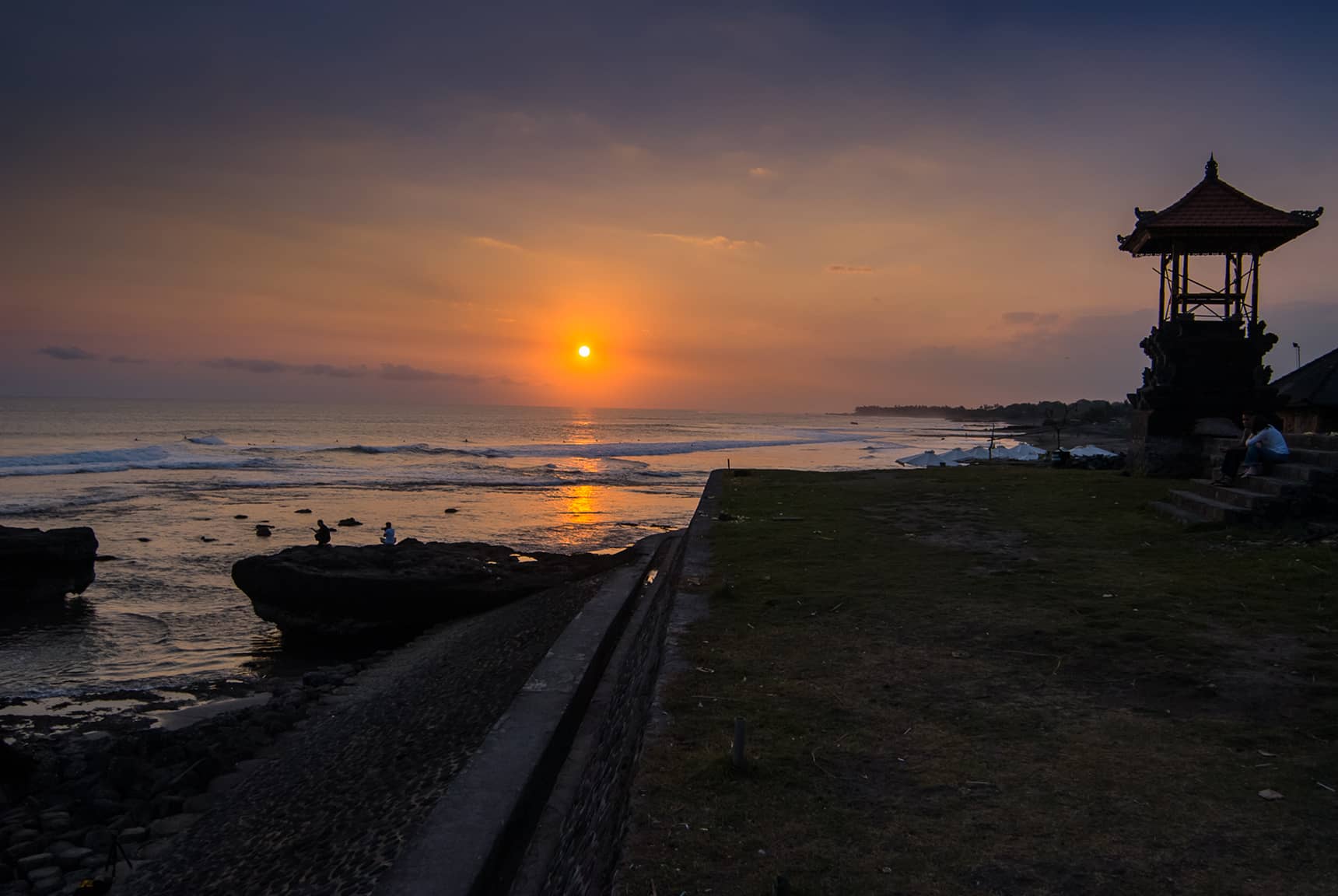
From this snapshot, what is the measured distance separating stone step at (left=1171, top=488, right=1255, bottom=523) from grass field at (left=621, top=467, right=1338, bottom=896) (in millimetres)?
1138

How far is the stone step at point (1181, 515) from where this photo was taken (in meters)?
10.1

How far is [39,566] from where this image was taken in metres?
14.9

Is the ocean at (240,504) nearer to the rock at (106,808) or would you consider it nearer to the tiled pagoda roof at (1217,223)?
the rock at (106,808)

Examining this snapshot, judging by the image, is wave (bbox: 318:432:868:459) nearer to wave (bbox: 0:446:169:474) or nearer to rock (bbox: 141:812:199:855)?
wave (bbox: 0:446:169:474)

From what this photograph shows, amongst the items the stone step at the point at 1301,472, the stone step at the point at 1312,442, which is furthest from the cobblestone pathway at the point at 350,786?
the stone step at the point at 1312,442

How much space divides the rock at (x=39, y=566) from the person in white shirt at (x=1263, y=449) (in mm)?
20012

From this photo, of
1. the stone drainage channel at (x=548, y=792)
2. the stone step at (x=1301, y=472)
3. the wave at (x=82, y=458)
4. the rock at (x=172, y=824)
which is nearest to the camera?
the stone drainage channel at (x=548, y=792)

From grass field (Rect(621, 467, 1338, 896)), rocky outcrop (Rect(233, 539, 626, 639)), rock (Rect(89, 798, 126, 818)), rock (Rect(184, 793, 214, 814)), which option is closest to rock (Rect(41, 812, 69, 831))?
rock (Rect(89, 798, 126, 818))

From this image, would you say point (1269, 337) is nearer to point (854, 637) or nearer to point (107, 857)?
point (854, 637)

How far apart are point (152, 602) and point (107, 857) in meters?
10.6

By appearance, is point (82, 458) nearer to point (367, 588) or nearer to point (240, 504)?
point (240, 504)

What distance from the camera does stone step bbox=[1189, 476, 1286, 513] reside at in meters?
9.65

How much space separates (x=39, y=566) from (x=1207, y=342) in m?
23.1

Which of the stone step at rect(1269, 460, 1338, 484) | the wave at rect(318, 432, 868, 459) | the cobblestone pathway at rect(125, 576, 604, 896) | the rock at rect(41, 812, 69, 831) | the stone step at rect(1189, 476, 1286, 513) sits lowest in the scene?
the rock at rect(41, 812, 69, 831)
